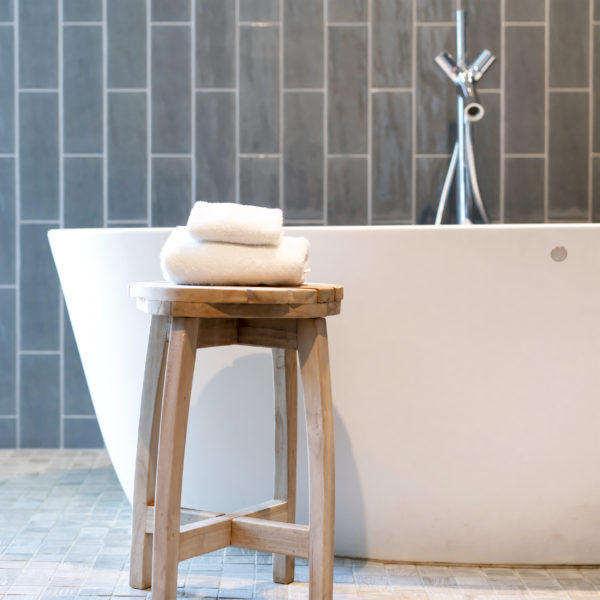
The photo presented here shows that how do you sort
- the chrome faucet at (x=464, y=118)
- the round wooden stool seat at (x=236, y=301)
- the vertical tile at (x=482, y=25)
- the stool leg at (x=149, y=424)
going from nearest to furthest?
the round wooden stool seat at (x=236, y=301) < the stool leg at (x=149, y=424) < the chrome faucet at (x=464, y=118) < the vertical tile at (x=482, y=25)

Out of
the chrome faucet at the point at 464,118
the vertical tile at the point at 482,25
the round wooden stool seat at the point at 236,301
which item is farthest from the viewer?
the vertical tile at the point at 482,25

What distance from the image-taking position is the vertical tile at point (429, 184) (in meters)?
2.50

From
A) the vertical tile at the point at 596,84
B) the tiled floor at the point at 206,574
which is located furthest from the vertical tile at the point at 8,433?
the vertical tile at the point at 596,84

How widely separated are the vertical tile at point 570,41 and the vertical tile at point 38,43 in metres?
1.56

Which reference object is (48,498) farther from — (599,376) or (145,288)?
(599,376)

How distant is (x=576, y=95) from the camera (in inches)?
97.8

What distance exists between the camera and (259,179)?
251cm

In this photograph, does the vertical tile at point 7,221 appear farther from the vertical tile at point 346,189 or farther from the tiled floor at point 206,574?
the vertical tile at point 346,189

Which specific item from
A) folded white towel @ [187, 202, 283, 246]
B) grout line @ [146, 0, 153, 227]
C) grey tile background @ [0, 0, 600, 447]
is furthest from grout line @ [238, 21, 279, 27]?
folded white towel @ [187, 202, 283, 246]

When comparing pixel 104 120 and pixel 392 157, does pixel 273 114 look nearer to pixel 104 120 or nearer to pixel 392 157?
pixel 392 157

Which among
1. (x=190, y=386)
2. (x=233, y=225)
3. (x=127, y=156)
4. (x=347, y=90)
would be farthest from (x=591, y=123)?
(x=190, y=386)

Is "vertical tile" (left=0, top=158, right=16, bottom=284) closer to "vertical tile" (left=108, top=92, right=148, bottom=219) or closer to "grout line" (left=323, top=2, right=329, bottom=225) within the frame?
"vertical tile" (left=108, top=92, right=148, bottom=219)

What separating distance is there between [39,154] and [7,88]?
0.23 metres

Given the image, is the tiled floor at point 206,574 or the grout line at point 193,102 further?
the grout line at point 193,102
